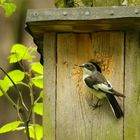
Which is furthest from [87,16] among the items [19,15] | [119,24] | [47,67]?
[19,15]

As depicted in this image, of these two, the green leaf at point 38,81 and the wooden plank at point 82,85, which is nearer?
the wooden plank at point 82,85

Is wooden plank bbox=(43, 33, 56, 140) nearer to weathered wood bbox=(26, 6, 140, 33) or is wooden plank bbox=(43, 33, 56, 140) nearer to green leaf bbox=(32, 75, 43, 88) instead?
weathered wood bbox=(26, 6, 140, 33)

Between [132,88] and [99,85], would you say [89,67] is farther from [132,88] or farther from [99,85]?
[132,88]

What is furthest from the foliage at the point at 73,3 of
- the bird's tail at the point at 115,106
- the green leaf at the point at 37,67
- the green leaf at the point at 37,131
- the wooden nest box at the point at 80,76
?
the green leaf at the point at 37,131

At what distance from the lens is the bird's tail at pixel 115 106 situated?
4.67m

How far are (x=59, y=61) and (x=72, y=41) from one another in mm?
Result: 137

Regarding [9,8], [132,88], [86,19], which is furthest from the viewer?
[9,8]

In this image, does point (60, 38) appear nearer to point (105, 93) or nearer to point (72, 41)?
point (72, 41)

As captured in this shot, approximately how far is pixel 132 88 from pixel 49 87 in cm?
47

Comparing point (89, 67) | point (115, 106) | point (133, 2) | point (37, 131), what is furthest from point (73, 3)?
point (37, 131)

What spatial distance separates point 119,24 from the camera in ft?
15.2

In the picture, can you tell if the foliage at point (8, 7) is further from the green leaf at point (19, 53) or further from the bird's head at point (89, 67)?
the bird's head at point (89, 67)

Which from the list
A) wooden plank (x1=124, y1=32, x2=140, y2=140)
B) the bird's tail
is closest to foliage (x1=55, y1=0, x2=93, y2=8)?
wooden plank (x1=124, y1=32, x2=140, y2=140)

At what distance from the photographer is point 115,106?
185 inches
